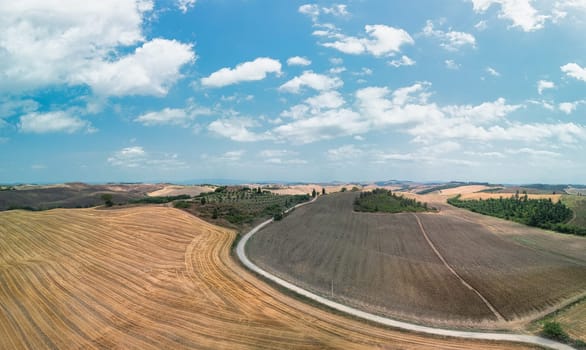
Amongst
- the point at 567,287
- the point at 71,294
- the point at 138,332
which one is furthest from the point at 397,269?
the point at 71,294

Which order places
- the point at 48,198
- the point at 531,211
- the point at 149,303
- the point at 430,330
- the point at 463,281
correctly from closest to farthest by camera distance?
the point at 430,330, the point at 149,303, the point at 463,281, the point at 531,211, the point at 48,198

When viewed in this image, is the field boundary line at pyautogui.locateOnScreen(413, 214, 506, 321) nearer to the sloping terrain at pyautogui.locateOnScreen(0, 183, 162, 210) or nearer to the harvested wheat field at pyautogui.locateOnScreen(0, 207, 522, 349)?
the harvested wheat field at pyautogui.locateOnScreen(0, 207, 522, 349)

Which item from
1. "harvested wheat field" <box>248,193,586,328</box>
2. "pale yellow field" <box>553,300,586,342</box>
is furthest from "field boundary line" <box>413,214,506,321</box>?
"pale yellow field" <box>553,300,586,342</box>

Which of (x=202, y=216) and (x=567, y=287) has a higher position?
(x=202, y=216)

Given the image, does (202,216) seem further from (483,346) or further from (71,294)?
(483,346)


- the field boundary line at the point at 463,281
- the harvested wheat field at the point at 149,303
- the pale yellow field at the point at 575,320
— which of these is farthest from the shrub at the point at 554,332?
the harvested wheat field at the point at 149,303

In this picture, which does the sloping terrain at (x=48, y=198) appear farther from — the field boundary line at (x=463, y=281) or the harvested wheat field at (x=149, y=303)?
the field boundary line at (x=463, y=281)

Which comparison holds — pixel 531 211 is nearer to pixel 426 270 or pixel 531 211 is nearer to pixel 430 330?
pixel 426 270

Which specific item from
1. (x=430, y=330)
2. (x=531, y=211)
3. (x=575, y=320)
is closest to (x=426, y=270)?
(x=575, y=320)
